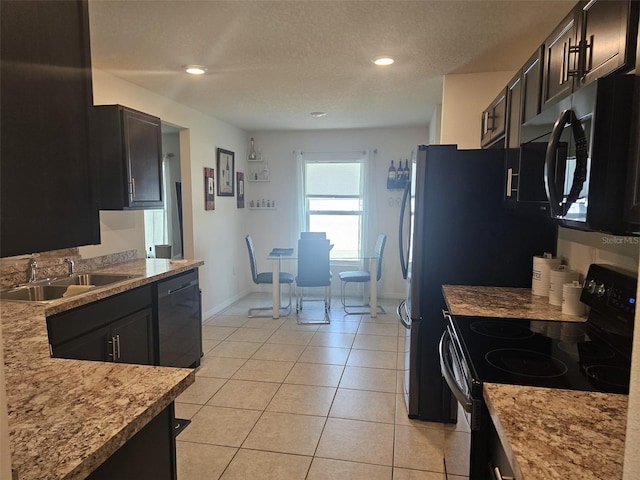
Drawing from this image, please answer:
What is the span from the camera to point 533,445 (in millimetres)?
881

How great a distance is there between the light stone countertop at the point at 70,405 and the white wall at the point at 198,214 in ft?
6.28

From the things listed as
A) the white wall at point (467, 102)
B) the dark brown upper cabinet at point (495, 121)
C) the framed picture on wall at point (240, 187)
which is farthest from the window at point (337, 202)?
the dark brown upper cabinet at point (495, 121)

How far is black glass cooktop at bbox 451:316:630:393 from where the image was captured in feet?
3.96

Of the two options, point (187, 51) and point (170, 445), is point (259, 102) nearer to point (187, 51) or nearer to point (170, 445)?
point (187, 51)

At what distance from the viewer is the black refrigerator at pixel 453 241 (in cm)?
245

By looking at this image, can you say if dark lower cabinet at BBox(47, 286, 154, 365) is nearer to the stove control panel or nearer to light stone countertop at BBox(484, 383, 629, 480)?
light stone countertop at BBox(484, 383, 629, 480)

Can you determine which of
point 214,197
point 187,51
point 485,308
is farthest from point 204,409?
→ point 214,197

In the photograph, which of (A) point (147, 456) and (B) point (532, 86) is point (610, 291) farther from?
(A) point (147, 456)

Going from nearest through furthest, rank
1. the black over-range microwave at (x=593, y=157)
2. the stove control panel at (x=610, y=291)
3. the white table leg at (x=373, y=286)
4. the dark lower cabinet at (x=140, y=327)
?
1. the black over-range microwave at (x=593, y=157)
2. the stove control panel at (x=610, y=291)
3. the dark lower cabinet at (x=140, y=327)
4. the white table leg at (x=373, y=286)

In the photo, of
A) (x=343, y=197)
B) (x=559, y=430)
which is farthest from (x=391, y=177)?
(x=559, y=430)

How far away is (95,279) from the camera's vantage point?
2789 mm

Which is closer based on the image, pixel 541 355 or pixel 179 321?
pixel 541 355

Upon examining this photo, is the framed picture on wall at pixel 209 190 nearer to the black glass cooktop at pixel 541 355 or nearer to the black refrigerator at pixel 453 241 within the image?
the black refrigerator at pixel 453 241

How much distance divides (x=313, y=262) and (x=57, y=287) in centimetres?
275
